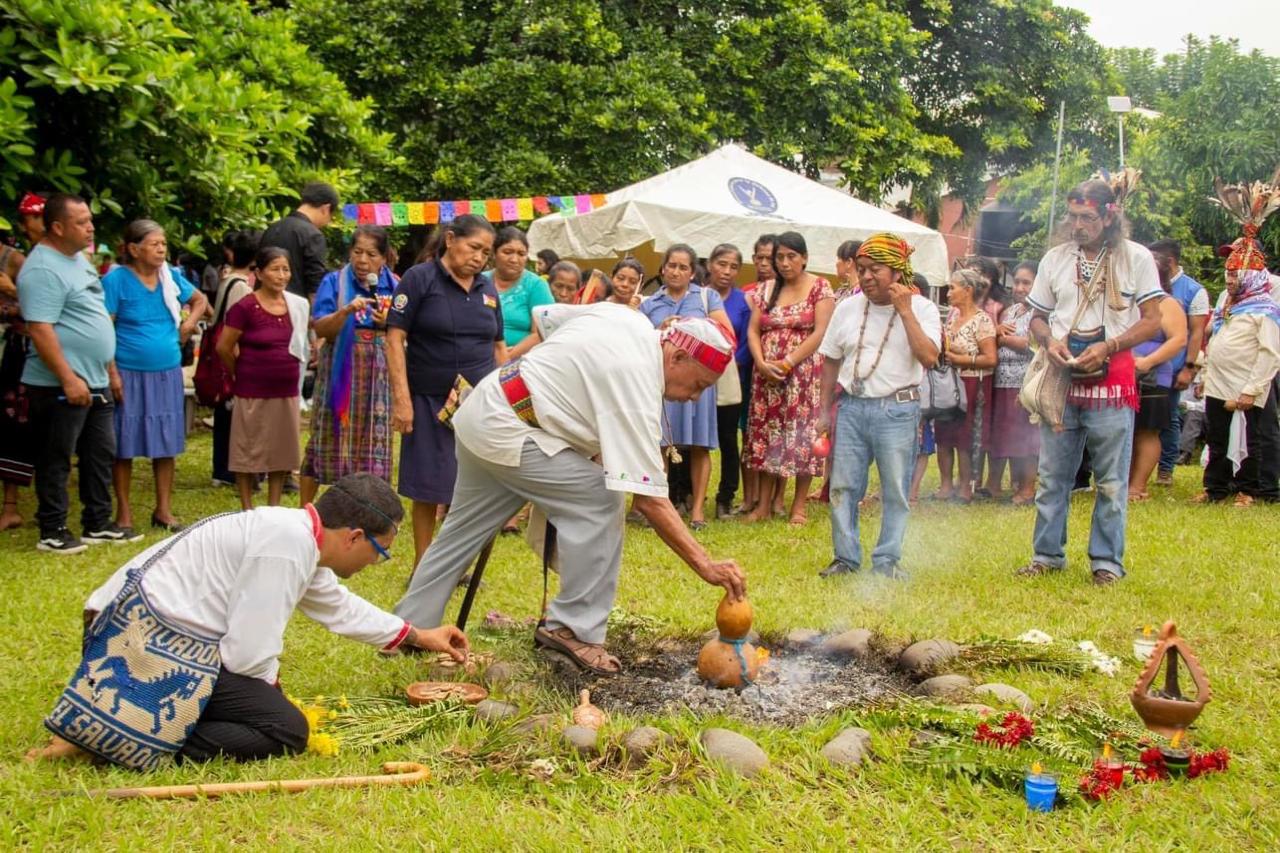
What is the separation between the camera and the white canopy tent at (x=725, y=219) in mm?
11586

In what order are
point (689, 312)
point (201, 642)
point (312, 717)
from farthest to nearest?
1. point (689, 312)
2. point (312, 717)
3. point (201, 642)

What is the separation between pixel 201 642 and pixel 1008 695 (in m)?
3.01

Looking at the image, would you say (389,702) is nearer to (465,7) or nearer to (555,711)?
(555,711)

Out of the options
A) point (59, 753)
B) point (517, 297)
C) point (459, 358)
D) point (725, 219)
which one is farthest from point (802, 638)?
point (725, 219)

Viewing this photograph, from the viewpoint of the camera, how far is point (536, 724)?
4.23 meters

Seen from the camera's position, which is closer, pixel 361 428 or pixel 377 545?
pixel 377 545

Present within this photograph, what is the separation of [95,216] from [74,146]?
53cm

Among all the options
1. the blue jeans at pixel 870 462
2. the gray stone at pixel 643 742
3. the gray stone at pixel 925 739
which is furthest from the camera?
the blue jeans at pixel 870 462

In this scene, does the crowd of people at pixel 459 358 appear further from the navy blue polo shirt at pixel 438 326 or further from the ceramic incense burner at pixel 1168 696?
the ceramic incense burner at pixel 1168 696

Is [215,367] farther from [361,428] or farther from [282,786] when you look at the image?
[282,786]

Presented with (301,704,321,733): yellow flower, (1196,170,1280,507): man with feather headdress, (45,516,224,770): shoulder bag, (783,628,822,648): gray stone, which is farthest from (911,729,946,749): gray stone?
(1196,170,1280,507): man with feather headdress

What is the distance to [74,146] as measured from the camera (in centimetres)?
779

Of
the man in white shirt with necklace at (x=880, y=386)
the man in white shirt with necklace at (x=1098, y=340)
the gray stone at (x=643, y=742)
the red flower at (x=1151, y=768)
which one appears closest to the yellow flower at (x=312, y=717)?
the gray stone at (x=643, y=742)

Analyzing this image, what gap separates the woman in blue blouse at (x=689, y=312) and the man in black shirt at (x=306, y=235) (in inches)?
96.0
